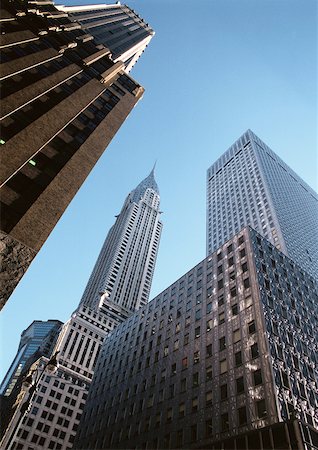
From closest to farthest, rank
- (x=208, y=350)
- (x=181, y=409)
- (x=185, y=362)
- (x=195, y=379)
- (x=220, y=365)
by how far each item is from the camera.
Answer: (x=220, y=365)
(x=181, y=409)
(x=195, y=379)
(x=208, y=350)
(x=185, y=362)

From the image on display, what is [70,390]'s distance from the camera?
356 ft

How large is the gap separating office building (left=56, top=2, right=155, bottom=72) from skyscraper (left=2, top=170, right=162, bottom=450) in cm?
4717

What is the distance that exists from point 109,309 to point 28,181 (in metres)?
140

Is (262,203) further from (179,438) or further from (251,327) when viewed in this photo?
(179,438)

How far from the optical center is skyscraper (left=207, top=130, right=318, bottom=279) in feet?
355

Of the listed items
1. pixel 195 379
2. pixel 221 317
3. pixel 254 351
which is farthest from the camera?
pixel 221 317

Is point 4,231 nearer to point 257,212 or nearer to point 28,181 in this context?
point 28,181

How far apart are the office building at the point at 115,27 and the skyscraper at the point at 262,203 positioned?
62.1 m

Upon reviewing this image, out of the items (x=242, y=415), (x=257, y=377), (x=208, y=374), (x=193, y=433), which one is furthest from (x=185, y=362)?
(x=242, y=415)

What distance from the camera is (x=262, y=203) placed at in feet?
392

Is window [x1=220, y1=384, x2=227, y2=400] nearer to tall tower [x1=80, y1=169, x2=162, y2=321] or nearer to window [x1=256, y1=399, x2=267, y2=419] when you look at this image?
window [x1=256, y1=399, x2=267, y2=419]

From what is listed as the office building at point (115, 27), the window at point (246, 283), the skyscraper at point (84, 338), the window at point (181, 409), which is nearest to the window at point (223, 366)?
the window at point (181, 409)

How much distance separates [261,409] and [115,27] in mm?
66018

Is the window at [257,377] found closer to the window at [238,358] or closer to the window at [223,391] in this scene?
the window at [238,358]
